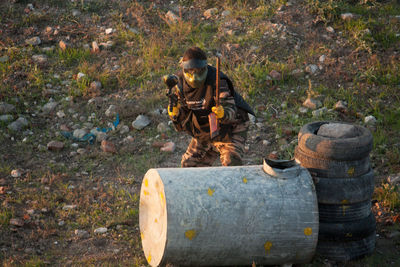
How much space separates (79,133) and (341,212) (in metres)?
3.91

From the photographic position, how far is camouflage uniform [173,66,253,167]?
189 inches

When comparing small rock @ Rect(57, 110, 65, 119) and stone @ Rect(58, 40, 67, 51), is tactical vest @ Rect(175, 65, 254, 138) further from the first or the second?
stone @ Rect(58, 40, 67, 51)

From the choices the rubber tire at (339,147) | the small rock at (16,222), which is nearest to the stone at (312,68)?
the rubber tire at (339,147)

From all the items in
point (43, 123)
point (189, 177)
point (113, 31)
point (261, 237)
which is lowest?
point (43, 123)

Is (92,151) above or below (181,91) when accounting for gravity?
below

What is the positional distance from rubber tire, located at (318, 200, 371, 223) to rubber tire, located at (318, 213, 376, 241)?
0.12 ft

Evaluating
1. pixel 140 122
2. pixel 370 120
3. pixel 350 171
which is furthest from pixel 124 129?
→ pixel 350 171

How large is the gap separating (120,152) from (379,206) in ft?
10.4

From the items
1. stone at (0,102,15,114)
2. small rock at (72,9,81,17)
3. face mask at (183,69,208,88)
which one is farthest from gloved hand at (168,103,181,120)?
small rock at (72,9,81,17)

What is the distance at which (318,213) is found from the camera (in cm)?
400

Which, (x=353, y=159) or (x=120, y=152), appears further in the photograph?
(x=120, y=152)

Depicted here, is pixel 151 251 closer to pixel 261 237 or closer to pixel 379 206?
pixel 261 237

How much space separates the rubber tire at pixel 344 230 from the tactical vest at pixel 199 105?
1375mm

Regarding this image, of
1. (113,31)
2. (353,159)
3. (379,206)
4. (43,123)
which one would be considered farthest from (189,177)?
(113,31)
